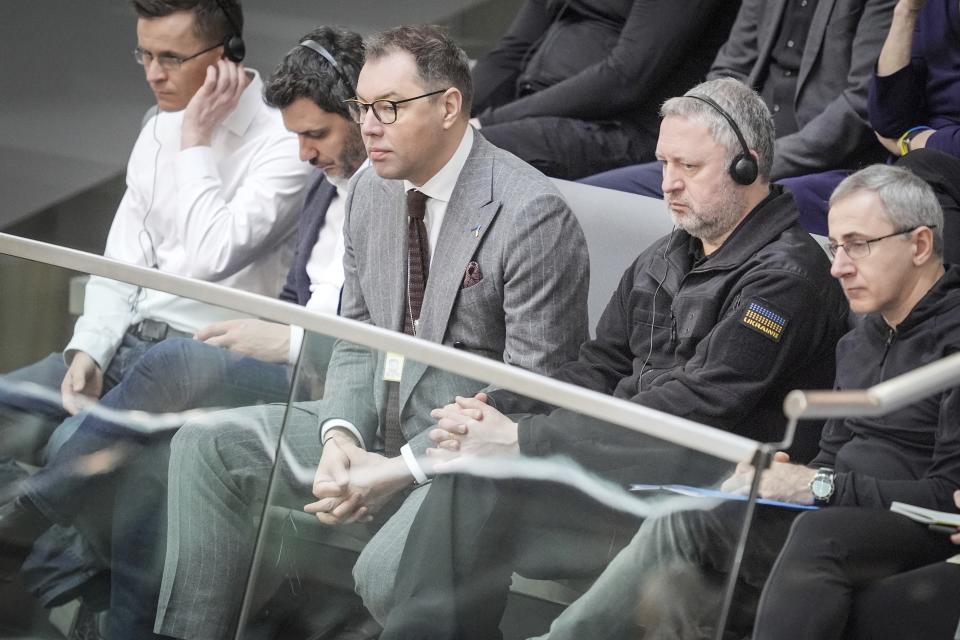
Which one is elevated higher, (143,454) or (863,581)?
(863,581)

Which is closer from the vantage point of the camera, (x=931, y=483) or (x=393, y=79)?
(x=931, y=483)

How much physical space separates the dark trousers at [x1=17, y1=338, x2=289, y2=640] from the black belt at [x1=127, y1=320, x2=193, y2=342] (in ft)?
0.04

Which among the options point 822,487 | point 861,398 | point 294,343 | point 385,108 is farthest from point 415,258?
point 861,398

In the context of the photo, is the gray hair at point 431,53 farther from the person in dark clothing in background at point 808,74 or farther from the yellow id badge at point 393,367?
the yellow id badge at point 393,367

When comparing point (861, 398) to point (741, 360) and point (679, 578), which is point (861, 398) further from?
point (741, 360)

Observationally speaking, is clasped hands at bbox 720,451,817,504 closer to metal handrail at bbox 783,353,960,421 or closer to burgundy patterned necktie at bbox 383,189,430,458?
metal handrail at bbox 783,353,960,421

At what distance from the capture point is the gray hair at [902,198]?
2135mm

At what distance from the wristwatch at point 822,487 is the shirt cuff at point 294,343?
75cm

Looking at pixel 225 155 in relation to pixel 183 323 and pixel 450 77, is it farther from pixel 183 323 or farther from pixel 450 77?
pixel 183 323

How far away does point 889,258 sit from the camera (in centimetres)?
212

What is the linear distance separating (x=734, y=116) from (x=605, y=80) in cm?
117

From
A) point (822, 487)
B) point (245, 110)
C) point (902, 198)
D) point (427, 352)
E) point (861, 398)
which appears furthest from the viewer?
point (245, 110)

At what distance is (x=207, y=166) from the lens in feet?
10.2

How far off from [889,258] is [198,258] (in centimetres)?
163
